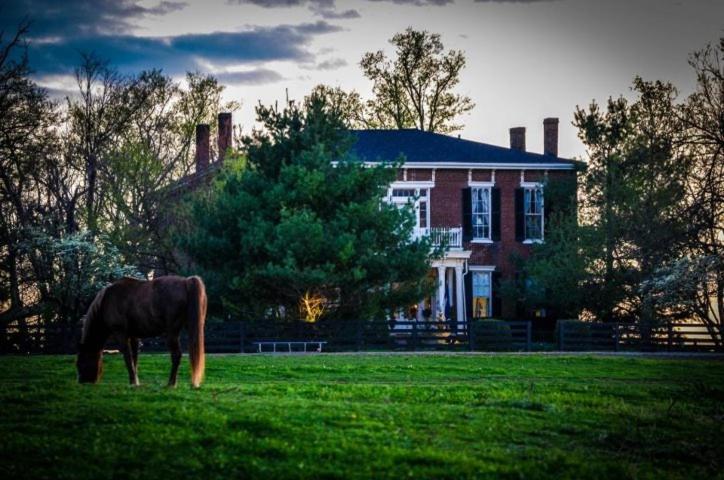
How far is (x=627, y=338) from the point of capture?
117ft

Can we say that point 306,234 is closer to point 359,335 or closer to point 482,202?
point 359,335

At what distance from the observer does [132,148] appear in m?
43.0

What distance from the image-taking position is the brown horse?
56.6 ft

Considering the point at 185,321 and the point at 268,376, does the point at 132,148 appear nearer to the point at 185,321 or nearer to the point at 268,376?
the point at 268,376

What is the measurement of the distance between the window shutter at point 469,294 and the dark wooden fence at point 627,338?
1000 cm

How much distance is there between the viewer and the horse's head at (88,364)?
17.3 meters

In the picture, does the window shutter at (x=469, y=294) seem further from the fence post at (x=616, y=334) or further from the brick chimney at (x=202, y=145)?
the brick chimney at (x=202, y=145)

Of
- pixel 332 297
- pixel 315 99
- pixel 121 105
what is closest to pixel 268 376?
pixel 332 297

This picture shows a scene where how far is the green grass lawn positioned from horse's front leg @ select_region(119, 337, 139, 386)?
888 millimetres

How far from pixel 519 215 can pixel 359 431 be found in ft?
115

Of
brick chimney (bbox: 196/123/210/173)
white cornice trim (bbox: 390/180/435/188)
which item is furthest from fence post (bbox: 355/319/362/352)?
brick chimney (bbox: 196/123/210/173)

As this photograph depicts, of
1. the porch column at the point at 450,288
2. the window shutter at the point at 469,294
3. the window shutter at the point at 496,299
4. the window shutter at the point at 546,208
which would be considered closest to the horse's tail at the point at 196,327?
the porch column at the point at 450,288

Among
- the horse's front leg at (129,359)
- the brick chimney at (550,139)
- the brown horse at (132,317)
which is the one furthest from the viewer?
the brick chimney at (550,139)

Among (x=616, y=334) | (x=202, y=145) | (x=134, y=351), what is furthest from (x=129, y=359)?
(x=202, y=145)
